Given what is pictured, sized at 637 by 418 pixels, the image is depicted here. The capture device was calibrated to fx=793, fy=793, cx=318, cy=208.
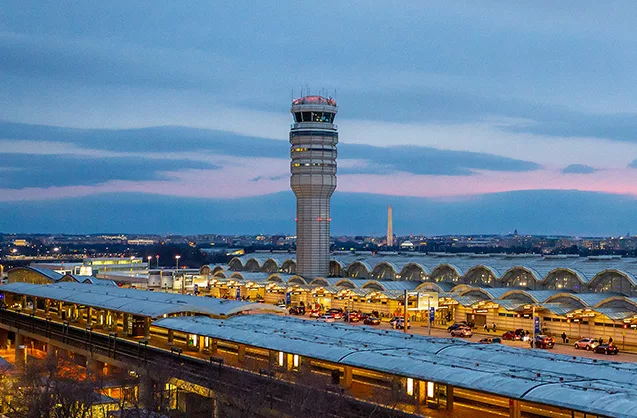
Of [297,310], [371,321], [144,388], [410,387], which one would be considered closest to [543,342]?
[371,321]

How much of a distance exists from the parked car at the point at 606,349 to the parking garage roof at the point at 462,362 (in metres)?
23.2

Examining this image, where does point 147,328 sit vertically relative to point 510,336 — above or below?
above

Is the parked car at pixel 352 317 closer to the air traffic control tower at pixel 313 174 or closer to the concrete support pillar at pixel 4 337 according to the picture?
the air traffic control tower at pixel 313 174

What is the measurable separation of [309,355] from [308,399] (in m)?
8.45

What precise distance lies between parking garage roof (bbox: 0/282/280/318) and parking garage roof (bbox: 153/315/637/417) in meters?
8.33

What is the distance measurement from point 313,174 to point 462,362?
276ft

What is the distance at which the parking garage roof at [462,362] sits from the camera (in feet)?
110

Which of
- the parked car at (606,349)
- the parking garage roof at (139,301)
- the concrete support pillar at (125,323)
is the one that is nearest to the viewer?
the parked car at (606,349)

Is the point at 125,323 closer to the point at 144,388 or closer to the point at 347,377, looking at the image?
the point at 144,388

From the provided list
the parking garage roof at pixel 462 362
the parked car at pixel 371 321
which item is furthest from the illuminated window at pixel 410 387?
the parked car at pixel 371 321

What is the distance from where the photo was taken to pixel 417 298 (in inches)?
3588

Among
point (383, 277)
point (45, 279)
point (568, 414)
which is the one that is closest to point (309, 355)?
point (568, 414)

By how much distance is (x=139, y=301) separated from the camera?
75.1 metres

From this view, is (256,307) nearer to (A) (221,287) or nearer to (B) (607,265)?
(B) (607,265)
